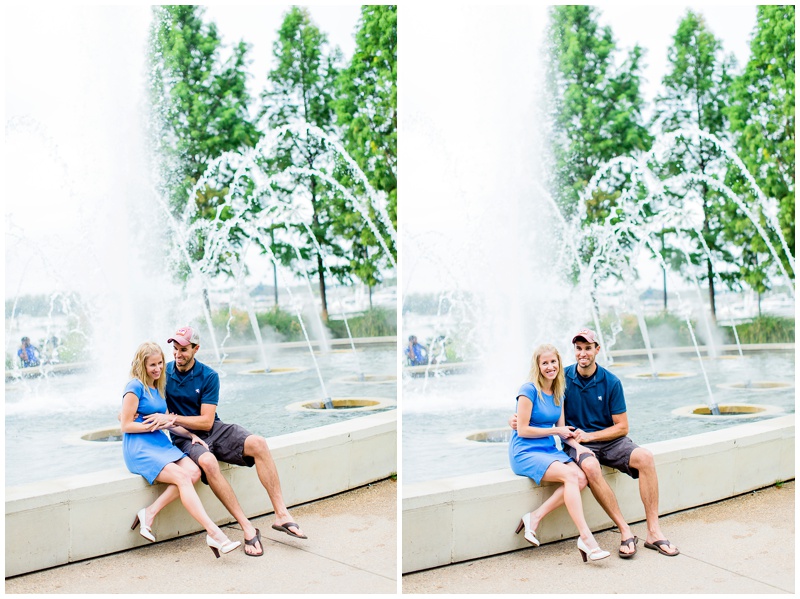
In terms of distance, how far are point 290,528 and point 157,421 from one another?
81cm

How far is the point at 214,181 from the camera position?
12305 millimetres

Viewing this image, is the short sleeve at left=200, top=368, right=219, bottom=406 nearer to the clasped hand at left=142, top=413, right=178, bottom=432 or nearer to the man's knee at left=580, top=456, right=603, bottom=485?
the clasped hand at left=142, top=413, right=178, bottom=432

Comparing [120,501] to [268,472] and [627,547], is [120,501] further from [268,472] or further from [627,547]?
[627,547]

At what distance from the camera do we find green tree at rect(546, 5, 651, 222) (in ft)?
46.8

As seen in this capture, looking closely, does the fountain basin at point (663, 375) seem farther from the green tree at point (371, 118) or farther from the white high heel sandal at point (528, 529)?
the white high heel sandal at point (528, 529)

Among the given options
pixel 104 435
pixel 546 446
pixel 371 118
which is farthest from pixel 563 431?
pixel 371 118

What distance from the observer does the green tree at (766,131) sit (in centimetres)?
1270

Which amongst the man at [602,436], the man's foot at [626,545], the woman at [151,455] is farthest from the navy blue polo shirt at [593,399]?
the woman at [151,455]

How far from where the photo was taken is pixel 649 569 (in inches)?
139

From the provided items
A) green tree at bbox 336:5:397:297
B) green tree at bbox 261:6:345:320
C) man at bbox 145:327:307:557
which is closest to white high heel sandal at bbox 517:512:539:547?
man at bbox 145:327:307:557

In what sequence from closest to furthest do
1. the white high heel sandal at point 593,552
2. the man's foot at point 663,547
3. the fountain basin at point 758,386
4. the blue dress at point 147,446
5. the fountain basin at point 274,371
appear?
the white high heel sandal at point 593,552, the man's foot at point 663,547, the blue dress at point 147,446, the fountain basin at point 758,386, the fountain basin at point 274,371

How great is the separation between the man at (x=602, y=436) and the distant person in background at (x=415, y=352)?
6602 mm

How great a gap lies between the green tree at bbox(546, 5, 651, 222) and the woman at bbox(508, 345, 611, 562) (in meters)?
10.8

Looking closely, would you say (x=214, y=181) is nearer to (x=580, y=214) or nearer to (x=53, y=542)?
(x=580, y=214)
